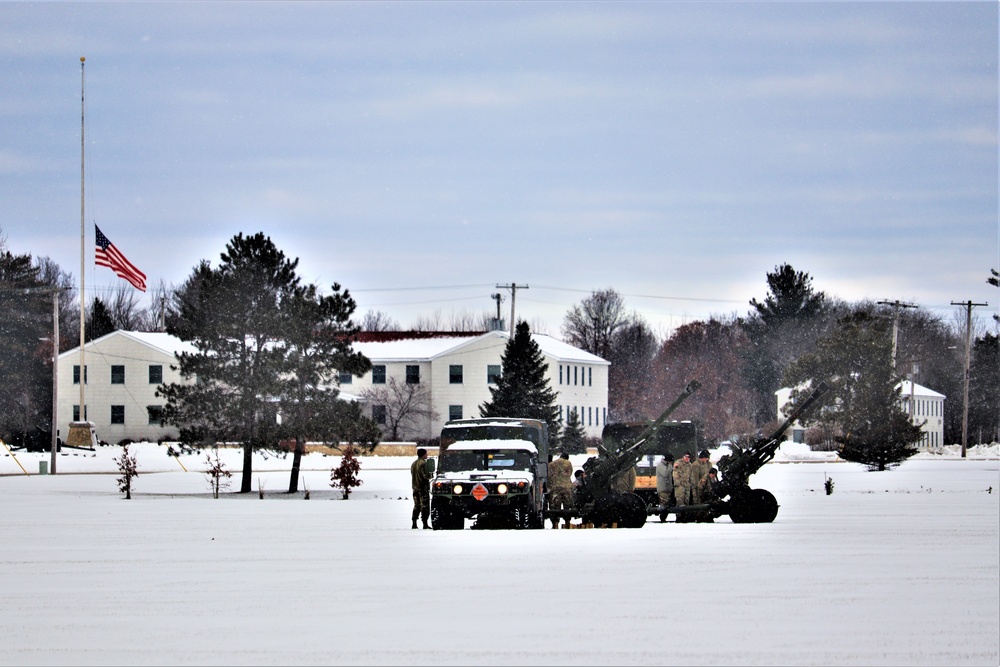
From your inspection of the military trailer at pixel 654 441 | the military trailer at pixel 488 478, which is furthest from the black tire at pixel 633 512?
the military trailer at pixel 654 441

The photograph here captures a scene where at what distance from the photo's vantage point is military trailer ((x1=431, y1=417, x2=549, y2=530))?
85.0 feet

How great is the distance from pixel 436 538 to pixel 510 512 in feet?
8.04

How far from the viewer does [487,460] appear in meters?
26.7

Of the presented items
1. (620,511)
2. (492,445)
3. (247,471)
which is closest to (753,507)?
(620,511)

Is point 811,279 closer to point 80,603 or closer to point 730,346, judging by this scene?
point 730,346

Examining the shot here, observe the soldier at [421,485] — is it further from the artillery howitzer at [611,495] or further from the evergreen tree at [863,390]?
the evergreen tree at [863,390]

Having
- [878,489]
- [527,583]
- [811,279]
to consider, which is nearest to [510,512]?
[527,583]

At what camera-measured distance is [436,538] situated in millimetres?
23922

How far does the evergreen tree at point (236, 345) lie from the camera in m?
43.9

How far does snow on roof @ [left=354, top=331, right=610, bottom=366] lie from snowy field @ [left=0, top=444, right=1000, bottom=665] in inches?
2349

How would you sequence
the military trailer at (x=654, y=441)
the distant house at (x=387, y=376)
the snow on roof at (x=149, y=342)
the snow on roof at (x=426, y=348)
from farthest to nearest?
1. the snow on roof at (x=426, y=348)
2. the snow on roof at (x=149, y=342)
3. the distant house at (x=387, y=376)
4. the military trailer at (x=654, y=441)

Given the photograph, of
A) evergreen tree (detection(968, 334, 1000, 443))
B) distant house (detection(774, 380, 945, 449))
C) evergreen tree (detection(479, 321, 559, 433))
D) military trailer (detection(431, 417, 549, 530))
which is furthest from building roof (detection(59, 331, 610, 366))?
military trailer (detection(431, 417, 549, 530))

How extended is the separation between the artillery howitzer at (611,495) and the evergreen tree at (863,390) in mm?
35616

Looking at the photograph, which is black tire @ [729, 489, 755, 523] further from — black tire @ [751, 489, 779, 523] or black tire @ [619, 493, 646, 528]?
black tire @ [619, 493, 646, 528]
